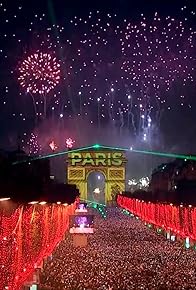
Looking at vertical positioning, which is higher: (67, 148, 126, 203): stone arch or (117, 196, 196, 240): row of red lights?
(117, 196, 196, 240): row of red lights

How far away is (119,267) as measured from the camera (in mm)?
34812

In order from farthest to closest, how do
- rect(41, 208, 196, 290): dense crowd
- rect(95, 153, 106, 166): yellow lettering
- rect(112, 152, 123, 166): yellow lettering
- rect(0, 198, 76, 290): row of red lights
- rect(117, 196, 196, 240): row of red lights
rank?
rect(95, 153, 106, 166): yellow lettering, rect(112, 152, 123, 166): yellow lettering, rect(117, 196, 196, 240): row of red lights, rect(41, 208, 196, 290): dense crowd, rect(0, 198, 76, 290): row of red lights

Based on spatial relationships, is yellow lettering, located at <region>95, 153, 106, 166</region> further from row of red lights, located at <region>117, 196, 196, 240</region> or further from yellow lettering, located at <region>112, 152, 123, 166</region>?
row of red lights, located at <region>117, 196, 196, 240</region>

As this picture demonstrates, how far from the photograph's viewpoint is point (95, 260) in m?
38.9

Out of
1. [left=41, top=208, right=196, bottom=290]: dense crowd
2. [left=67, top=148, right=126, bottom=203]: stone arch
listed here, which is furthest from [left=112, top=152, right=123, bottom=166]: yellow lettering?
[left=41, top=208, right=196, bottom=290]: dense crowd

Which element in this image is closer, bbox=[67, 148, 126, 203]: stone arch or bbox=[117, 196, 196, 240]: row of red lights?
bbox=[117, 196, 196, 240]: row of red lights

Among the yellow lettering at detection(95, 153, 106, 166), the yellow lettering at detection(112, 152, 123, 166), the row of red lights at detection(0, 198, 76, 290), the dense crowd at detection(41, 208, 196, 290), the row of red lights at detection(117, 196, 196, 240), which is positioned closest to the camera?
the row of red lights at detection(0, 198, 76, 290)

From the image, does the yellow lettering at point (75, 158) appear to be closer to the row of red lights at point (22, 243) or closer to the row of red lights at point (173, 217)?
the row of red lights at point (173, 217)

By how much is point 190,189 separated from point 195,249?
19.7 metres

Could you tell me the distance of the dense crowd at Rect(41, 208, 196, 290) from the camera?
92.4 ft

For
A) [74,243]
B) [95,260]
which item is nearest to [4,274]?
[95,260]

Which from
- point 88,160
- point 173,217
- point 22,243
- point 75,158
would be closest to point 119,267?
point 22,243

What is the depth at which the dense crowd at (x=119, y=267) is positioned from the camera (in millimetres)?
28167

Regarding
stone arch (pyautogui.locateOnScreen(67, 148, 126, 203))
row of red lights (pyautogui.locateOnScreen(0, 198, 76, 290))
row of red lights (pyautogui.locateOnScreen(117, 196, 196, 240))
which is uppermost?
row of red lights (pyautogui.locateOnScreen(0, 198, 76, 290))
